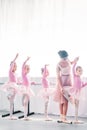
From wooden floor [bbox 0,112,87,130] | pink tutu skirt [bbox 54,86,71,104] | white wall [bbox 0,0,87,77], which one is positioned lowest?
wooden floor [bbox 0,112,87,130]

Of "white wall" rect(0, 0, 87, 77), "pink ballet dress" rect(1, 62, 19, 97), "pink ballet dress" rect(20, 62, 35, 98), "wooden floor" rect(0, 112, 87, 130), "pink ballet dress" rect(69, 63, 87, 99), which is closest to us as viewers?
"wooden floor" rect(0, 112, 87, 130)

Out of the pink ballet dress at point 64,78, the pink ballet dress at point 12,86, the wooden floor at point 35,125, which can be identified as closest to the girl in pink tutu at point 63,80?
the pink ballet dress at point 64,78

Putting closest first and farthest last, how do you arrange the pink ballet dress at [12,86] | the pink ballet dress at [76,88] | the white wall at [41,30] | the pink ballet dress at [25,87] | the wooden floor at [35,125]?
1. the wooden floor at [35,125]
2. the pink ballet dress at [76,88]
3. the pink ballet dress at [25,87]
4. the pink ballet dress at [12,86]
5. the white wall at [41,30]

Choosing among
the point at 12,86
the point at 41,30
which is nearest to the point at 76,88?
the point at 12,86

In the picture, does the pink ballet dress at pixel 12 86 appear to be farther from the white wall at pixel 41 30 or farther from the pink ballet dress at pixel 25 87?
the white wall at pixel 41 30

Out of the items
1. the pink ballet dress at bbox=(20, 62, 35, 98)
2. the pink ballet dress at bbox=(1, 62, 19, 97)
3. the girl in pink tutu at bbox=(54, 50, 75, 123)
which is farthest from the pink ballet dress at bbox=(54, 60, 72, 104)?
the pink ballet dress at bbox=(1, 62, 19, 97)

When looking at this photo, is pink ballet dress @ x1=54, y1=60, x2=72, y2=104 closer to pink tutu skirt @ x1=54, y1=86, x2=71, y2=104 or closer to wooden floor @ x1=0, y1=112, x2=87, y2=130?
pink tutu skirt @ x1=54, y1=86, x2=71, y2=104

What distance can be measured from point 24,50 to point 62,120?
2087mm

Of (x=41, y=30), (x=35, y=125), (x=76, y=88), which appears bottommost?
(x=35, y=125)

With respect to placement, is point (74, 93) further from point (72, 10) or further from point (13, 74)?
point (72, 10)

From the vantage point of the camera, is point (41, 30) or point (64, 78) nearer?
point (64, 78)

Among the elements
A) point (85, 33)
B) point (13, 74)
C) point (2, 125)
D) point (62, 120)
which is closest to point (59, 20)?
point (85, 33)

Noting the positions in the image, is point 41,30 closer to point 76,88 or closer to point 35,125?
point 76,88

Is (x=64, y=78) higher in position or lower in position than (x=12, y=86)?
higher
